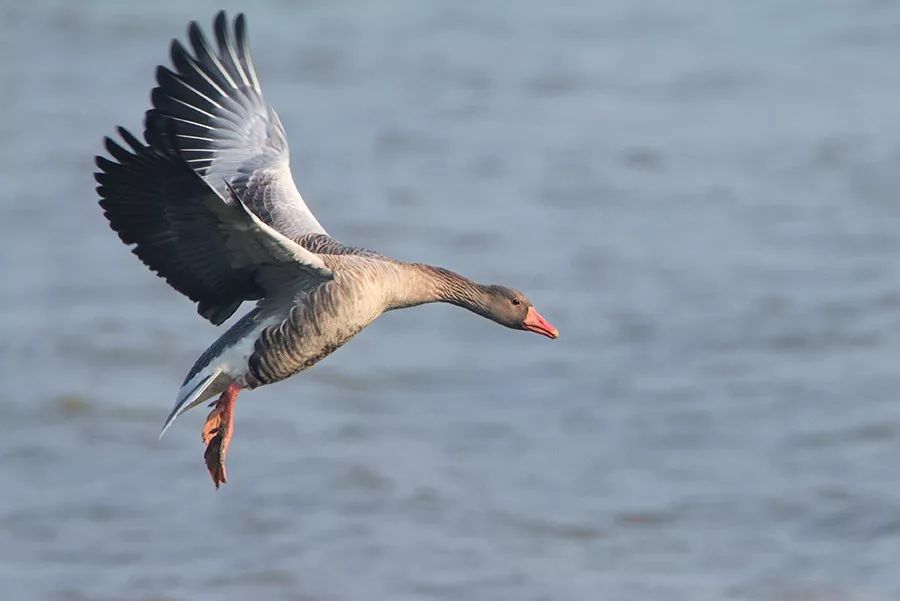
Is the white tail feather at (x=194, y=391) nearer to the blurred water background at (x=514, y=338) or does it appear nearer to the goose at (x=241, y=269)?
the goose at (x=241, y=269)

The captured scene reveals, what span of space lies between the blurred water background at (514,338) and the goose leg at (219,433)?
170 inches

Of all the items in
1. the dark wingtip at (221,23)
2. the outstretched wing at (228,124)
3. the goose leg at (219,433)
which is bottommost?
the goose leg at (219,433)

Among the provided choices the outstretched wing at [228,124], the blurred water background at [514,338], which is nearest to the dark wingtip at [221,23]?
the outstretched wing at [228,124]

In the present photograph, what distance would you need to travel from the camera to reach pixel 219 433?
931 centimetres

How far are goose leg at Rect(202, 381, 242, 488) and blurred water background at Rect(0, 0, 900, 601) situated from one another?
4329 millimetres

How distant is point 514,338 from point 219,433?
8.58 meters

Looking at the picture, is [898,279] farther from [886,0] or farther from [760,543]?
[886,0]

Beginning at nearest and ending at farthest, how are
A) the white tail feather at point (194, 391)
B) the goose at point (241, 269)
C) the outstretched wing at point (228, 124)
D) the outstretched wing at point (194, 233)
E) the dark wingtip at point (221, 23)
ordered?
the outstretched wing at point (194, 233) → the goose at point (241, 269) → the white tail feather at point (194, 391) → the outstretched wing at point (228, 124) → the dark wingtip at point (221, 23)

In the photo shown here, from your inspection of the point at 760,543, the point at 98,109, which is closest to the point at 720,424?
the point at 760,543

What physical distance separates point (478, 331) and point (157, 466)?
12.6 feet


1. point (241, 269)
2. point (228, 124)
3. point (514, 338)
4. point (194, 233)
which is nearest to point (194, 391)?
point (241, 269)

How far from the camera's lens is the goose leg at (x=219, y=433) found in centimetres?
930

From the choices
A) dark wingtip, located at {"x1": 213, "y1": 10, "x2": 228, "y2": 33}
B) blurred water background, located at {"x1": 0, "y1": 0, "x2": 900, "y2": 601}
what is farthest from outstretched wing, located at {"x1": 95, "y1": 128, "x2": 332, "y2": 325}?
blurred water background, located at {"x1": 0, "y1": 0, "x2": 900, "y2": 601}

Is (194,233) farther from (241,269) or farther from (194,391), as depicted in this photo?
(194,391)
